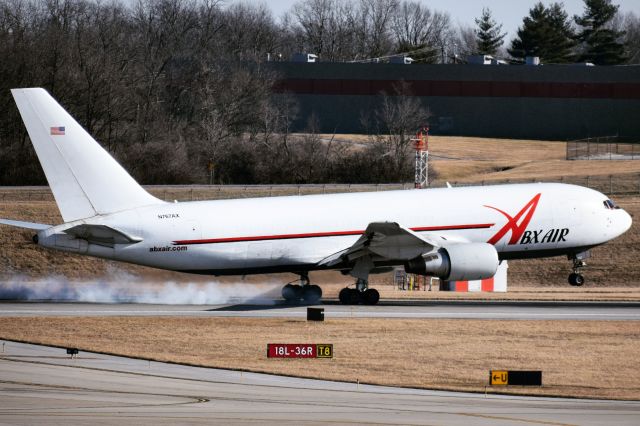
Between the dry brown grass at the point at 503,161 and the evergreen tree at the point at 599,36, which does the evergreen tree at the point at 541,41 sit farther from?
the dry brown grass at the point at 503,161

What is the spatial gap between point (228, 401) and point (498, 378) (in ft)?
23.2

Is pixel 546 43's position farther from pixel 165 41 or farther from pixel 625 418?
pixel 625 418

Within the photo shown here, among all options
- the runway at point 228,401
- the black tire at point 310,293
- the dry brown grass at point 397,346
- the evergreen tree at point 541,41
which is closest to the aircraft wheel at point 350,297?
the black tire at point 310,293

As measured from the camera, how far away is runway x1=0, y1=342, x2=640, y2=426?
23.6 meters

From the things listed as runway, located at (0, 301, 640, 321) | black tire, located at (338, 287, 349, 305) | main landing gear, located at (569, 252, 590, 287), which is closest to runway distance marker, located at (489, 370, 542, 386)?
runway, located at (0, 301, 640, 321)

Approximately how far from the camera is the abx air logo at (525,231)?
48438mm

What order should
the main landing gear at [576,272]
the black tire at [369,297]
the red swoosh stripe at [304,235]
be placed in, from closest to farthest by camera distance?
1. the red swoosh stripe at [304,235]
2. the black tire at [369,297]
3. the main landing gear at [576,272]

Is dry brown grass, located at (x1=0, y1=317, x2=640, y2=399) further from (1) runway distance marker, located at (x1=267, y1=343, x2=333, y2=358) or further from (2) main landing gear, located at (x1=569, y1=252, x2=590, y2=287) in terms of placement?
(2) main landing gear, located at (x1=569, y1=252, x2=590, y2=287)

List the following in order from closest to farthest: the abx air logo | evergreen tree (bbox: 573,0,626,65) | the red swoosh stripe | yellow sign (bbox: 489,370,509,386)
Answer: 1. yellow sign (bbox: 489,370,509,386)
2. the red swoosh stripe
3. the abx air logo
4. evergreen tree (bbox: 573,0,626,65)

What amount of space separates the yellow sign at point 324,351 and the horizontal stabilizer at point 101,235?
42.3 ft

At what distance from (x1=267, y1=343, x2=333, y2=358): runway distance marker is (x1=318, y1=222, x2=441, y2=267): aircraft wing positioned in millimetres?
11252

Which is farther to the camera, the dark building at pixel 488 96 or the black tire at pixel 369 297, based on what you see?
the dark building at pixel 488 96

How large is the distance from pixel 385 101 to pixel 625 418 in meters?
104

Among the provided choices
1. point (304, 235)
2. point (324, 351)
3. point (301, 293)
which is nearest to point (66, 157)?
point (304, 235)
